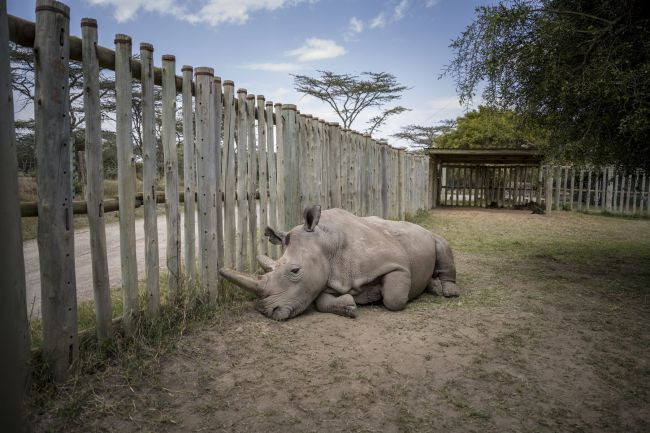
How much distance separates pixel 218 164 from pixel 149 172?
995 mm

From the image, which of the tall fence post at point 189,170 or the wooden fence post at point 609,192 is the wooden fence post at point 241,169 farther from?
the wooden fence post at point 609,192

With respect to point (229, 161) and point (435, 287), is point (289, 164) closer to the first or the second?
point (229, 161)

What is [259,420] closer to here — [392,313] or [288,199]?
[392,313]

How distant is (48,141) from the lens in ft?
9.47

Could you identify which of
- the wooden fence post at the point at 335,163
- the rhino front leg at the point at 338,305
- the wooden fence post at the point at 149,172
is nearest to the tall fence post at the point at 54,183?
the wooden fence post at the point at 149,172

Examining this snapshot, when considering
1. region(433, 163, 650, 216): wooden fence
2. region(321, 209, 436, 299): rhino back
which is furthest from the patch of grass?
region(433, 163, 650, 216): wooden fence

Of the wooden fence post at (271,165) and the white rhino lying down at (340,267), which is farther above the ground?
the wooden fence post at (271,165)

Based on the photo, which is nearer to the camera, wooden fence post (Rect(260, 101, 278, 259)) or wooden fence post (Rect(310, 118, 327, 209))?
wooden fence post (Rect(260, 101, 278, 259))

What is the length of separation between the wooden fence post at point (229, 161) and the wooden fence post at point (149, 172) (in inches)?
40.9

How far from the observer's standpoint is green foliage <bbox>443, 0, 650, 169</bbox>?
523 centimetres

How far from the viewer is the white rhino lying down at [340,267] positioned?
4.43 m

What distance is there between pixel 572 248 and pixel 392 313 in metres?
6.39

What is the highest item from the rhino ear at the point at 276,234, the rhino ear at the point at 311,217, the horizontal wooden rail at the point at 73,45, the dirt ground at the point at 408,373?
the horizontal wooden rail at the point at 73,45

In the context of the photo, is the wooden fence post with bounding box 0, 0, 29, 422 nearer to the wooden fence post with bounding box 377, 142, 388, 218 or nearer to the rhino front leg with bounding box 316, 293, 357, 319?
the rhino front leg with bounding box 316, 293, 357, 319
